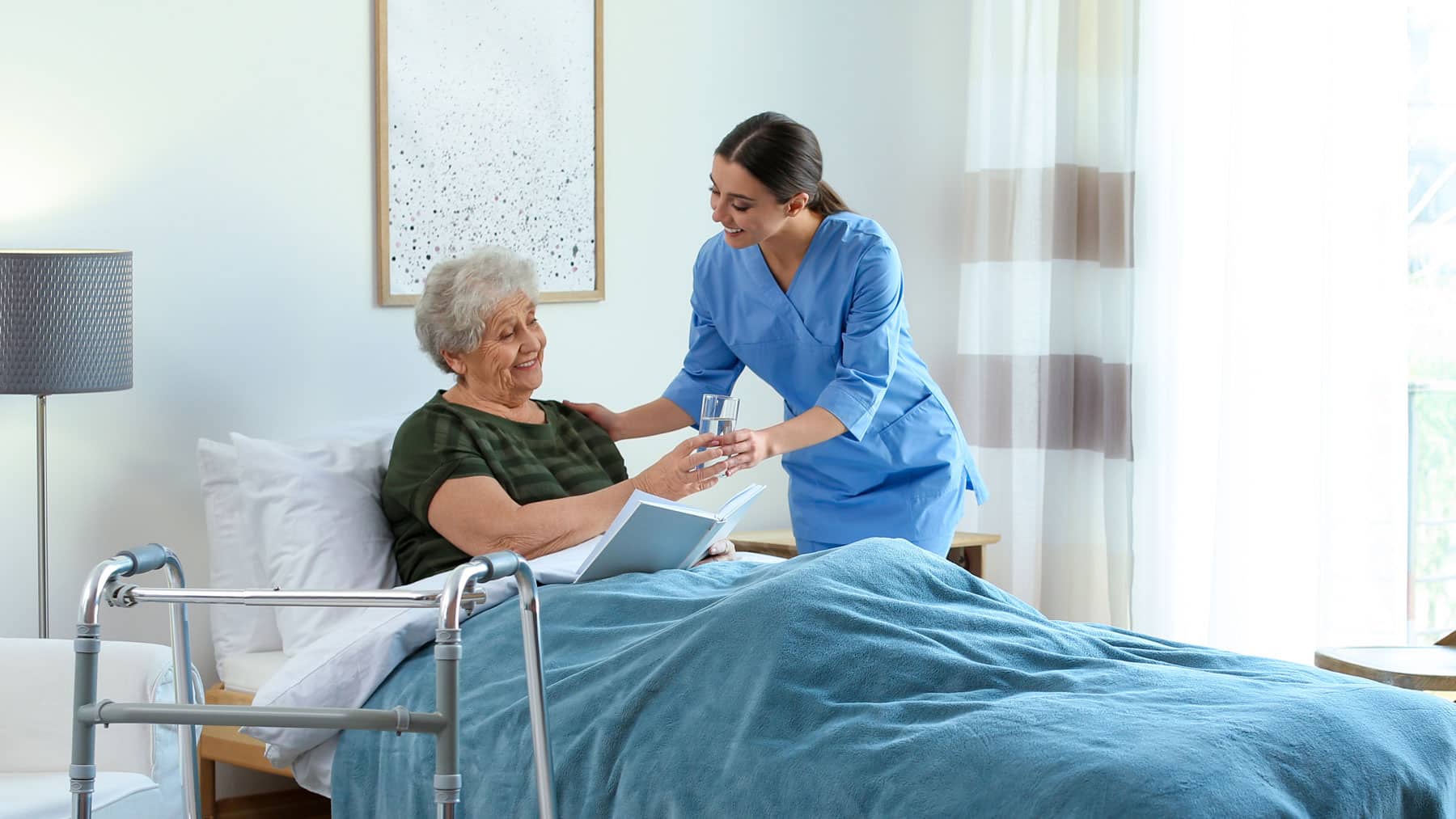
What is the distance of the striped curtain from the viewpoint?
349 cm

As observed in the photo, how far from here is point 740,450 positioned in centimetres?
226

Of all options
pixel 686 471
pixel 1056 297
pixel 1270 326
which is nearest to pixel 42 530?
pixel 686 471

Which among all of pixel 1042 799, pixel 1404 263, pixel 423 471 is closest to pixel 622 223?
pixel 423 471

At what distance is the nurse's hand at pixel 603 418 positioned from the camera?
2.75 m

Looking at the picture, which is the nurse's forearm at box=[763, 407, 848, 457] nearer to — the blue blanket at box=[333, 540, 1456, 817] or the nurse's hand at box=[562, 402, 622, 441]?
the blue blanket at box=[333, 540, 1456, 817]

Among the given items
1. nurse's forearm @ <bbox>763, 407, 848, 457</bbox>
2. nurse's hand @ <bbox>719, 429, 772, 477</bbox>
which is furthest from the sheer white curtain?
nurse's hand @ <bbox>719, 429, 772, 477</bbox>

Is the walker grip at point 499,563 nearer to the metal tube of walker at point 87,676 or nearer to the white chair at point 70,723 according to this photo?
the metal tube of walker at point 87,676

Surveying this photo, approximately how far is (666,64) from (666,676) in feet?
6.56

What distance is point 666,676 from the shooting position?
177 cm

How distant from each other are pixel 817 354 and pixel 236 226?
43.7 inches

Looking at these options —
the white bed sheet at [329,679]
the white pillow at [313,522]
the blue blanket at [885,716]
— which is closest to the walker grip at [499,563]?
the blue blanket at [885,716]

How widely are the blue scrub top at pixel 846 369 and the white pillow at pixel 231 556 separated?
2.69 feet

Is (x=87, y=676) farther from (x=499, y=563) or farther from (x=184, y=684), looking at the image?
(x=499, y=563)

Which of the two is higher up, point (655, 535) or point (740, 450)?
point (740, 450)
